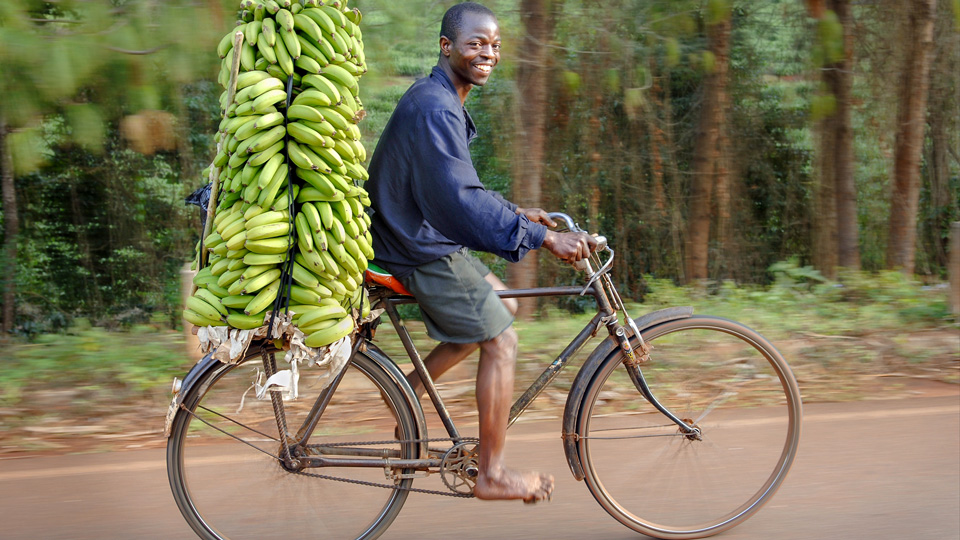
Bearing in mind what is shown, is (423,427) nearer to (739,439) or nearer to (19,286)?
(739,439)

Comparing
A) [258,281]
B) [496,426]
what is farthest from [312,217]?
[496,426]

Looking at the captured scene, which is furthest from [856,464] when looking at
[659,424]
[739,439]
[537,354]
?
[537,354]

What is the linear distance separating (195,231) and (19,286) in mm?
2146

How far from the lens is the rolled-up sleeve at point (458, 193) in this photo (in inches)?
104

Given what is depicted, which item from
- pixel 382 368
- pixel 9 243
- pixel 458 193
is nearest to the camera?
pixel 458 193

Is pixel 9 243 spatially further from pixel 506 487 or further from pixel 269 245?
pixel 506 487

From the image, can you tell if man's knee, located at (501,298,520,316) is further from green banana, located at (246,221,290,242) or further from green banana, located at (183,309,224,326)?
green banana, located at (183,309,224,326)

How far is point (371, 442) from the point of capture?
9.63 feet

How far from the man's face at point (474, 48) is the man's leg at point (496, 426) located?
0.90m

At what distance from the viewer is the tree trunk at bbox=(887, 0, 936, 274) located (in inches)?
303

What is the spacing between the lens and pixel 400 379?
2.85 m

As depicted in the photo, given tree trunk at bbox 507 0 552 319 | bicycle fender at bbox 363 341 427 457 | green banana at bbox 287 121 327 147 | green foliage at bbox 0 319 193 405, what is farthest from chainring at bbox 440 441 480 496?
tree trunk at bbox 507 0 552 319

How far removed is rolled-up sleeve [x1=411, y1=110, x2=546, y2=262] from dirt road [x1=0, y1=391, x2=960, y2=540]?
3.94 feet

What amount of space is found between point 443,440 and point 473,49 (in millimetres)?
1335
